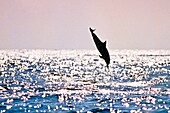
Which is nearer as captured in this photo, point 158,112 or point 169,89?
point 158,112

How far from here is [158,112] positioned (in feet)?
145

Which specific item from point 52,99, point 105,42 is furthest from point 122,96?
point 105,42

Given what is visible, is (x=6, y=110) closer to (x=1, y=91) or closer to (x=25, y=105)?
(x=25, y=105)

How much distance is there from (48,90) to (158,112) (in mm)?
24898

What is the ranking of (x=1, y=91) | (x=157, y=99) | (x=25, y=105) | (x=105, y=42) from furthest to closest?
(x=1, y=91) → (x=157, y=99) → (x=25, y=105) → (x=105, y=42)

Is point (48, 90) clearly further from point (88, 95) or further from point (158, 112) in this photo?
point (158, 112)

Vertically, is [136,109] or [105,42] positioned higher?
[105,42]

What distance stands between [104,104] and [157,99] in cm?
842

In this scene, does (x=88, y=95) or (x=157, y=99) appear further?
(x=88, y=95)

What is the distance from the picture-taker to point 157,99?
53938 millimetres

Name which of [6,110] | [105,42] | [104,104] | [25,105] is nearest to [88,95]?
[104,104]

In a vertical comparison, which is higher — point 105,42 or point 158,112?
point 105,42

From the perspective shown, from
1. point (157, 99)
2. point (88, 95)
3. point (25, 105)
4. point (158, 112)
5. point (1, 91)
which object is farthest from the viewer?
point (1, 91)

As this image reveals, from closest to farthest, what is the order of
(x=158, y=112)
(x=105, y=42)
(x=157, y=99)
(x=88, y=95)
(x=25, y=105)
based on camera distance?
(x=105, y=42), (x=158, y=112), (x=25, y=105), (x=157, y=99), (x=88, y=95)
